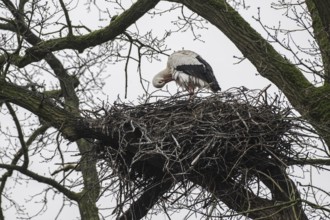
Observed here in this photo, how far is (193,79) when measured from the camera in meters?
8.74

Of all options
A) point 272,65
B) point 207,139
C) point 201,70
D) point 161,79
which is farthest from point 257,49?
point 161,79

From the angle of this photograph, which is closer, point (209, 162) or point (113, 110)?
point (209, 162)

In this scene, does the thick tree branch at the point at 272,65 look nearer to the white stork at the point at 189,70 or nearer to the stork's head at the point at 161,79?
the white stork at the point at 189,70

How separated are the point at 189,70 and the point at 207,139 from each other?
3365 millimetres

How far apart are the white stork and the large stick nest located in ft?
8.52

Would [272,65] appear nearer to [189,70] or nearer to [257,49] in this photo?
[257,49]

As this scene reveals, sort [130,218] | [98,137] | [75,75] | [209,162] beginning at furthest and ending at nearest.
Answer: [75,75]
[130,218]
[98,137]
[209,162]

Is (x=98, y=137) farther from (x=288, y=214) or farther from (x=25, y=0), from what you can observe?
(x=25, y=0)

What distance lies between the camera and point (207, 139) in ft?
18.0

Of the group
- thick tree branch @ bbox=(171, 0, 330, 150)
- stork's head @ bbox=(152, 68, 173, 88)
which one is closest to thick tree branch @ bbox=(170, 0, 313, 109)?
thick tree branch @ bbox=(171, 0, 330, 150)

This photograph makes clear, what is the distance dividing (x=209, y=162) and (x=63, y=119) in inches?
51.4

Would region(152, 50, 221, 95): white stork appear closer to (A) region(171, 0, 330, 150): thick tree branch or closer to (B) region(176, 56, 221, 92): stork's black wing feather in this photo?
(B) region(176, 56, 221, 92): stork's black wing feather

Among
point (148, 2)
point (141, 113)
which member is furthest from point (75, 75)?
point (141, 113)

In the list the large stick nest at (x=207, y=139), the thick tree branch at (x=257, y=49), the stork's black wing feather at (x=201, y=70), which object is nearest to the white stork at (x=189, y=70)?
the stork's black wing feather at (x=201, y=70)
